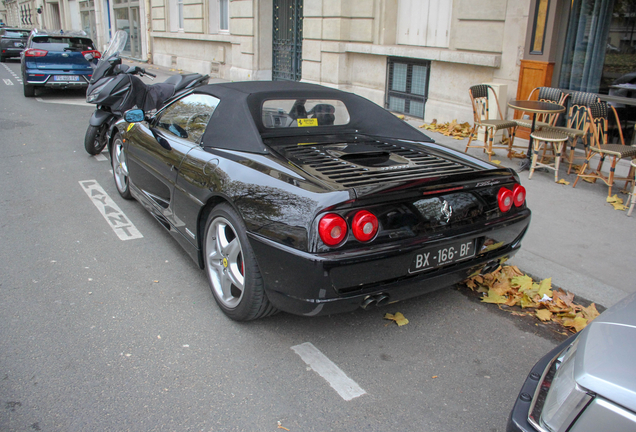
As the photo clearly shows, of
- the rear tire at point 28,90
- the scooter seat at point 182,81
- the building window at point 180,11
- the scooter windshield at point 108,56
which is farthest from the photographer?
the building window at point 180,11

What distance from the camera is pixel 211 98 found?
13.2 feet

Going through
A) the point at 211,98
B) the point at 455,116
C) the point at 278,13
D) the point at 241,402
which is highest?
the point at 278,13

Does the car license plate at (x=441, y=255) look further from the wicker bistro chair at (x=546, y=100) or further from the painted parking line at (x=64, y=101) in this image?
the painted parking line at (x=64, y=101)

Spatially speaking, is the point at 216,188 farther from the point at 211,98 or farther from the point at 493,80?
the point at 493,80

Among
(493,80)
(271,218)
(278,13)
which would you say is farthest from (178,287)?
(278,13)

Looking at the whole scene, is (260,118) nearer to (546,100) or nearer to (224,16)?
(546,100)

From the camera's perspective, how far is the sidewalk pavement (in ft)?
13.2

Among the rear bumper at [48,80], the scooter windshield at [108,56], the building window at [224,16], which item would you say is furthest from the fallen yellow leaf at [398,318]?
the building window at [224,16]

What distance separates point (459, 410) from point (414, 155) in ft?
5.82

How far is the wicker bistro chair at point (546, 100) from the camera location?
7180 millimetres

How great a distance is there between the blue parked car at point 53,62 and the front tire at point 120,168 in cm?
876

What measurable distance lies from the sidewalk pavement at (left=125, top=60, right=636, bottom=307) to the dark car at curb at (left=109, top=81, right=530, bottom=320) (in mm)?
931

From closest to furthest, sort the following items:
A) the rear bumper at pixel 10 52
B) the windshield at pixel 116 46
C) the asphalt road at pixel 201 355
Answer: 1. the asphalt road at pixel 201 355
2. the windshield at pixel 116 46
3. the rear bumper at pixel 10 52

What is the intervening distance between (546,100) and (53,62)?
1216 centimetres
